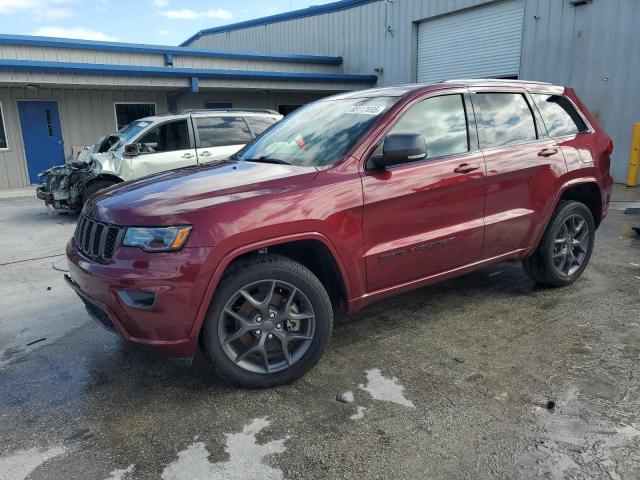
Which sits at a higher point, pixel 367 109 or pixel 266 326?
pixel 367 109

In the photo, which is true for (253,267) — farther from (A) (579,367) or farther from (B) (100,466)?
(A) (579,367)

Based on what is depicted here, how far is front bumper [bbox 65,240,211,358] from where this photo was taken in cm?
270

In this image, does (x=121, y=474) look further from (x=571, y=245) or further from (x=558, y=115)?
(x=558, y=115)

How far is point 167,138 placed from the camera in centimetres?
898

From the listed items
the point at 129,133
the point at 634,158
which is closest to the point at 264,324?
the point at 129,133

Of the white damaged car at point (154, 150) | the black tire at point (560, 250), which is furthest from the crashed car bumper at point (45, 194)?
the black tire at point (560, 250)

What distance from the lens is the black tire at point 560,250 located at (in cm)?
446

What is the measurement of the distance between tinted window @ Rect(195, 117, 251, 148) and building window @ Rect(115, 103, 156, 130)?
817 cm

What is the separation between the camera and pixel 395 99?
363 cm

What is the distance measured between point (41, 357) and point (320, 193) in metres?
2.40

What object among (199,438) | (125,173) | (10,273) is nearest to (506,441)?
(199,438)

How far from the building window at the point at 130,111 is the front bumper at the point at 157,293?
571 inches

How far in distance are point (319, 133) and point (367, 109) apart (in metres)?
0.39

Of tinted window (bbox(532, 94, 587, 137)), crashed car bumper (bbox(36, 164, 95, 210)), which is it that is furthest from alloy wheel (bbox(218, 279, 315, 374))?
crashed car bumper (bbox(36, 164, 95, 210))
